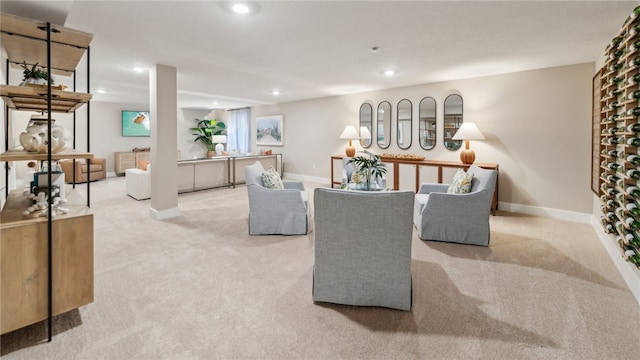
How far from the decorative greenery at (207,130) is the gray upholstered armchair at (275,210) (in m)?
7.20

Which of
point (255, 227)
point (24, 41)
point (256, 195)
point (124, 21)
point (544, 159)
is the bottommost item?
point (255, 227)

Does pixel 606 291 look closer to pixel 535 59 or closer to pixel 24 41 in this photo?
pixel 535 59

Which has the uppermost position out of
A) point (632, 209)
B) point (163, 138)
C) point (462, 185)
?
point (163, 138)

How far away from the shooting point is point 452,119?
5844 millimetres

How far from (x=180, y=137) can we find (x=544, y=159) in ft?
31.9

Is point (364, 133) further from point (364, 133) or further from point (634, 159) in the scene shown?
point (634, 159)

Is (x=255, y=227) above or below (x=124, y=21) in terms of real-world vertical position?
below

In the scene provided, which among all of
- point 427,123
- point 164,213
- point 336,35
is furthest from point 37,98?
point 427,123

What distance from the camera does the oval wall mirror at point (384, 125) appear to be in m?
6.77

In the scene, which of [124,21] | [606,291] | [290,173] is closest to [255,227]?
[124,21]

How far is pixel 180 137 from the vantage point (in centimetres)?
1039

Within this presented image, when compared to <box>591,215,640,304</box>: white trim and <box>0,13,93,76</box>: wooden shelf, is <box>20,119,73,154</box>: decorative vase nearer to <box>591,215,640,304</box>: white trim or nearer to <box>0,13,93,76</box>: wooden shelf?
<box>0,13,93,76</box>: wooden shelf

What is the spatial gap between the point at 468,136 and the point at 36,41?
5242 millimetres

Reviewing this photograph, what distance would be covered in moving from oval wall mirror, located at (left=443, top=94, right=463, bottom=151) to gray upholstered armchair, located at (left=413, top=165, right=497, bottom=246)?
2.33 metres
